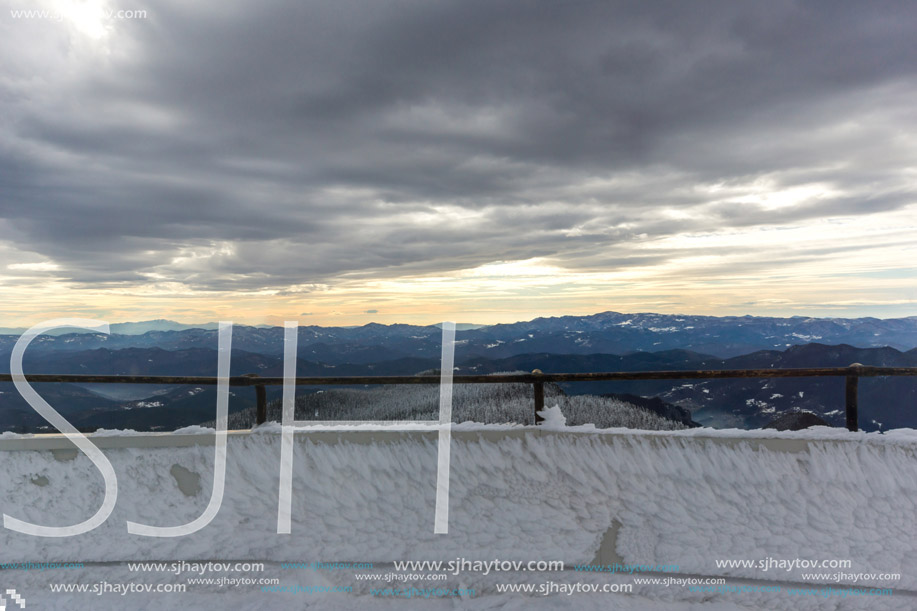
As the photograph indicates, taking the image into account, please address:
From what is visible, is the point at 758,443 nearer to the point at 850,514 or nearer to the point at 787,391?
the point at 850,514

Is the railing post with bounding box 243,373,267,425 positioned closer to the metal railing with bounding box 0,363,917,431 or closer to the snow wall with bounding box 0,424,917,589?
the metal railing with bounding box 0,363,917,431

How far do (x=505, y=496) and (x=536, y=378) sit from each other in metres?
1.15

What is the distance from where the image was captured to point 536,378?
16.3 feet

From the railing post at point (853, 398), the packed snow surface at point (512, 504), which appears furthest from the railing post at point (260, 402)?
the railing post at point (853, 398)

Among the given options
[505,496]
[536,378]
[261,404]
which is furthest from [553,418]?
[261,404]

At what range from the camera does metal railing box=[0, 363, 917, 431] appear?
4625 millimetres

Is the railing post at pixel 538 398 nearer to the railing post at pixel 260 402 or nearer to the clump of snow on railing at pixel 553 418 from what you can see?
the clump of snow on railing at pixel 553 418

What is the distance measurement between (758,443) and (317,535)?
13.9 feet

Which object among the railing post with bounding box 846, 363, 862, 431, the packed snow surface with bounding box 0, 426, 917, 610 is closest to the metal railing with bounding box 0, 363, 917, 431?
the railing post with bounding box 846, 363, 862, 431

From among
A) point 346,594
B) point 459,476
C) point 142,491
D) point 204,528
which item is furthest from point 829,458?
point 142,491

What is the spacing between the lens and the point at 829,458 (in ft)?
15.3

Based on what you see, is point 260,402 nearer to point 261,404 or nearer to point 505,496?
point 261,404

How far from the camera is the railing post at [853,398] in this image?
4707 mm

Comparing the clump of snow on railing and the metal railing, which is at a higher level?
the metal railing
